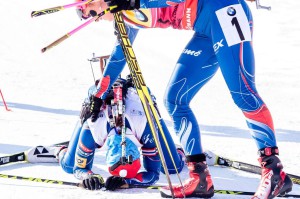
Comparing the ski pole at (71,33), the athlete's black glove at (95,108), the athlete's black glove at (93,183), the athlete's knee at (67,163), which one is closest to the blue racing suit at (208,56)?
the ski pole at (71,33)

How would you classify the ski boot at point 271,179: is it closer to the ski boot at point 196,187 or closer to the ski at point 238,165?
the ski boot at point 196,187

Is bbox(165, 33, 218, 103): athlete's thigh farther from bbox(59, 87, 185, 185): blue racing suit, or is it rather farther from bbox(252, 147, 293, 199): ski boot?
bbox(252, 147, 293, 199): ski boot

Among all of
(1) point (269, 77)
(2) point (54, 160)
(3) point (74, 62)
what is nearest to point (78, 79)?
(3) point (74, 62)

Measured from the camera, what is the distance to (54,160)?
5758 millimetres

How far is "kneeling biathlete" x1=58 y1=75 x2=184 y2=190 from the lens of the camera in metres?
4.89

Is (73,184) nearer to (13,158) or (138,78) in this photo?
(13,158)

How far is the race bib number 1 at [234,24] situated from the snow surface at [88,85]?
49.8 inches

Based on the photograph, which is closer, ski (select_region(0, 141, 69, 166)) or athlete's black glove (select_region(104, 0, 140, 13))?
athlete's black glove (select_region(104, 0, 140, 13))

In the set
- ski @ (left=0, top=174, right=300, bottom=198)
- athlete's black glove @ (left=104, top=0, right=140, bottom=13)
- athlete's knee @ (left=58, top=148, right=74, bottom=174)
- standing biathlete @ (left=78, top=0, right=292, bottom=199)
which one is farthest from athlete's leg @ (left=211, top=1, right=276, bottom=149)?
athlete's knee @ (left=58, top=148, right=74, bottom=174)

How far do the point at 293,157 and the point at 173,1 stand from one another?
236 cm

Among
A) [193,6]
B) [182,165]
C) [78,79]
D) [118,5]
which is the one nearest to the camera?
[118,5]

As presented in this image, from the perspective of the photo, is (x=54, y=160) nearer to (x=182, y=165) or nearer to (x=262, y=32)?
(x=182, y=165)

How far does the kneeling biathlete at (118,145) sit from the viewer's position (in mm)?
4887

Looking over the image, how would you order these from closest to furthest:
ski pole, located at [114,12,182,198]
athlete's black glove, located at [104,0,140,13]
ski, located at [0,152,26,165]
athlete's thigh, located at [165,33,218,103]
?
athlete's black glove, located at [104,0,140,13] < ski pole, located at [114,12,182,198] < athlete's thigh, located at [165,33,218,103] < ski, located at [0,152,26,165]
